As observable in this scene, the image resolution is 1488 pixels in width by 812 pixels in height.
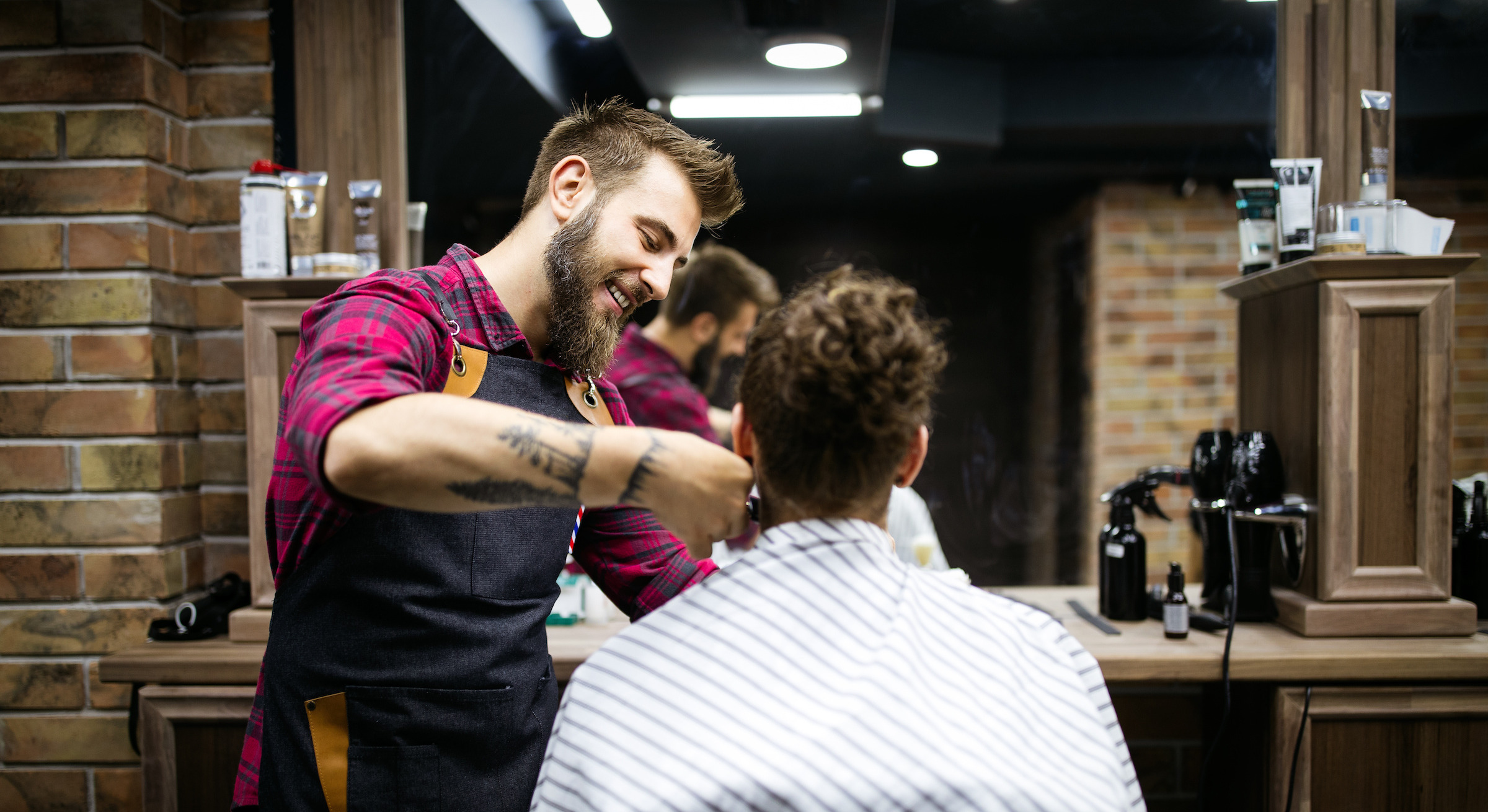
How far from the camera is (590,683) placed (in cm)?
83

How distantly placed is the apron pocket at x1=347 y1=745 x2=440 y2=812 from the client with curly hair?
315mm

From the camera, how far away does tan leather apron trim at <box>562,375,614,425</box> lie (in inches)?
49.3

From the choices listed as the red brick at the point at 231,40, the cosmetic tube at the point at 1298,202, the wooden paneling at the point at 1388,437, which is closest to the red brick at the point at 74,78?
the red brick at the point at 231,40

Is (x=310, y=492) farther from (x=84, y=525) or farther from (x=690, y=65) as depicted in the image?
(x=690, y=65)

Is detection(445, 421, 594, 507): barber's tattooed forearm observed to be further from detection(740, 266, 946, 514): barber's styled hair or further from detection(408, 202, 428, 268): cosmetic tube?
detection(408, 202, 428, 268): cosmetic tube

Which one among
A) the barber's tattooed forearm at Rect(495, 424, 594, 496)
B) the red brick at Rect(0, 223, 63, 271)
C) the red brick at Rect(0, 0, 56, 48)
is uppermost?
the red brick at Rect(0, 0, 56, 48)

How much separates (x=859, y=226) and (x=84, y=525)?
7.57ft

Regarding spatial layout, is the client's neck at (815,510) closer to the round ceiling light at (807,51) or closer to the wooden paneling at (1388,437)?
the wooden paneling at (1388,437)

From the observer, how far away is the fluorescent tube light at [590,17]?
223cm

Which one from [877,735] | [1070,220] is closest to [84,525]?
[877,735]

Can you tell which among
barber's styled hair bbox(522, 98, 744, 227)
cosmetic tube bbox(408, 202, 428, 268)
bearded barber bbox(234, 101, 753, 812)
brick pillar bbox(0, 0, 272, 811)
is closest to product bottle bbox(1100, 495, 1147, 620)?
bearded barber bbox(234, 101, 753, 812)

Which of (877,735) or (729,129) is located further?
(729,129)

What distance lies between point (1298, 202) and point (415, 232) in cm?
191

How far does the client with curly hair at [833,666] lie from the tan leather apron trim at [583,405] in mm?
419
